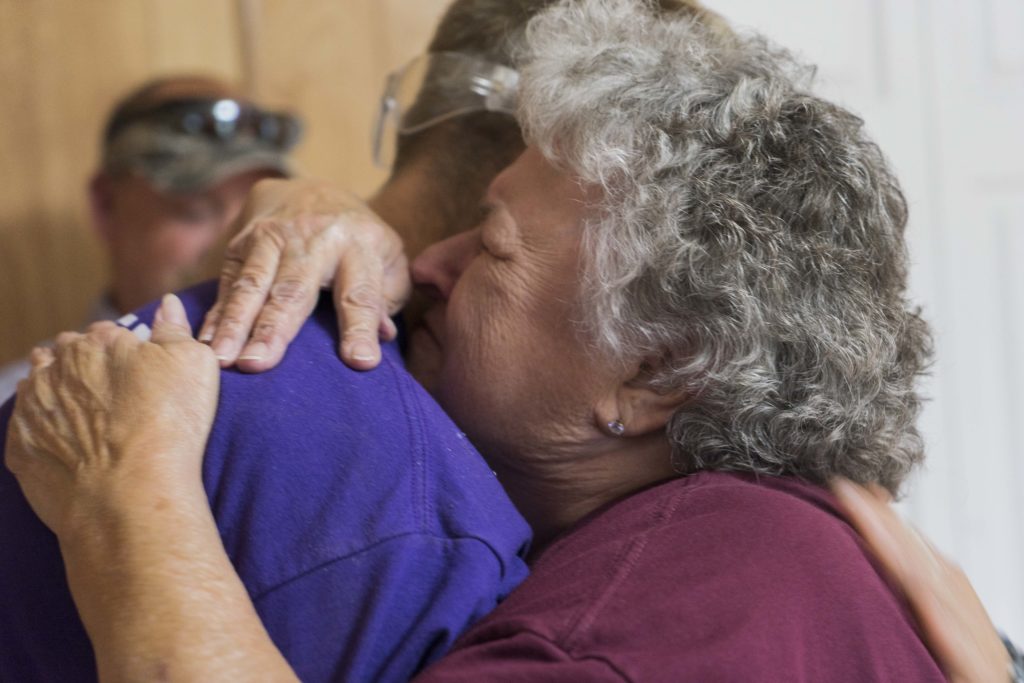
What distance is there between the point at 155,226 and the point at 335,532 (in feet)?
7.10

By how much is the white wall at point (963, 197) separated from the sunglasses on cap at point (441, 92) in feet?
3.45

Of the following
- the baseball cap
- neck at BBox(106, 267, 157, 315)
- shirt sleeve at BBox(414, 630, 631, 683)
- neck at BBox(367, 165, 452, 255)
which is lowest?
neck at BBox(106, 267, 157, 315)

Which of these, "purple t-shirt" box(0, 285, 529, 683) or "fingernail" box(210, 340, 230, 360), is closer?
"purple t-shirt" box(0, 285, 529, 683)

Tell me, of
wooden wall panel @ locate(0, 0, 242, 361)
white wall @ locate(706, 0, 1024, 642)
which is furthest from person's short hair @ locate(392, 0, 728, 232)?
wooden wall panel @ locate(0, 0, 242, 361)

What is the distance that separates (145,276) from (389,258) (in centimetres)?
170

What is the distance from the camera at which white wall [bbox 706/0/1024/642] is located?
2.39 meters

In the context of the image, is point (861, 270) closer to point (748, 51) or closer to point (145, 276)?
point (748, 51)

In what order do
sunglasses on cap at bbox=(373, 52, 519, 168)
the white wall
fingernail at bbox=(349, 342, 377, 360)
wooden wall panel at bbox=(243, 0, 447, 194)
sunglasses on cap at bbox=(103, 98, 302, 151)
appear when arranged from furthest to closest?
1. wooden wall panel at bbox=(243, 0, 447, 194)
2. sunglasses on cap at bbox=(103, 98, 302, 151)
3. the white wall
4. sunglasses on cap at bbox=(373, 52, 519, 168)
5. fingernail at bbox=(349, 342, 377, 360)

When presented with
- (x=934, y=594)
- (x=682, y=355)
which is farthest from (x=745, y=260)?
(x=934, y=594)

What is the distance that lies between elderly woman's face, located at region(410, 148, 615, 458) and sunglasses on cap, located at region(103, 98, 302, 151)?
1.74m

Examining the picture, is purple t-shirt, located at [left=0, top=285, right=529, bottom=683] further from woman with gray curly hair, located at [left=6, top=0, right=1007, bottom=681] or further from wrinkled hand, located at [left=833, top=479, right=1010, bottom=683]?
wrinkled hand, located at [left=833, top=479, right=1010, bottom=683]

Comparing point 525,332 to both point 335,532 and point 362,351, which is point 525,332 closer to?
point 362,351

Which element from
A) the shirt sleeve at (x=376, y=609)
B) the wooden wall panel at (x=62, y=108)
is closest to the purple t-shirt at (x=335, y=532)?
the shirt sleeve at (x=376, y=609)

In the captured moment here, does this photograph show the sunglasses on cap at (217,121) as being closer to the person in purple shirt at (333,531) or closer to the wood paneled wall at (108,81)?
the wood paneled wall at (108,81)
